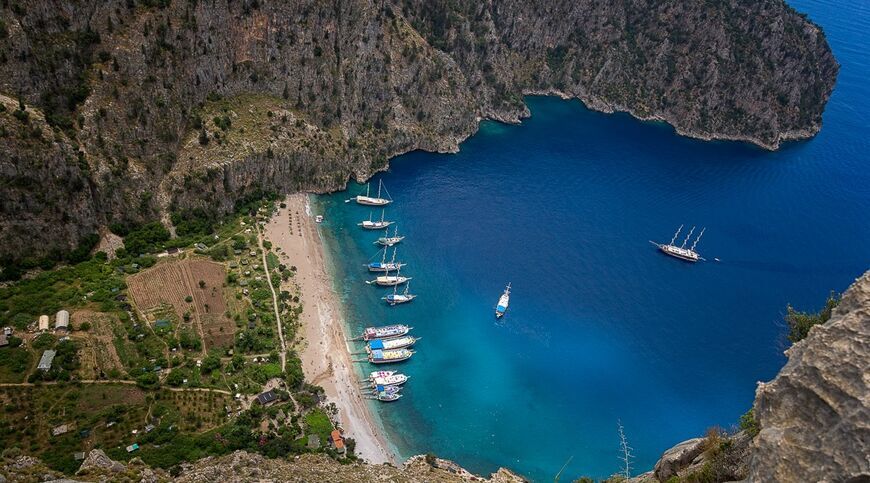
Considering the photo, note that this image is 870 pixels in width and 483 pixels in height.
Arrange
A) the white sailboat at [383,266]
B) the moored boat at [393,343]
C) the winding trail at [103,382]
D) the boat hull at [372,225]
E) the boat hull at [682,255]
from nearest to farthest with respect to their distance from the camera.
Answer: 1. the winding trail at [103,382]
2. the moored boat at [393,343]
3. the white sailboat at [383,266]
4. the boat hull at [372,225]
5. the boat hull at [682,255]

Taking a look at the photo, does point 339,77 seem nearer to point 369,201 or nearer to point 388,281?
point 369,201

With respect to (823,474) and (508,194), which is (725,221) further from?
(823,474)

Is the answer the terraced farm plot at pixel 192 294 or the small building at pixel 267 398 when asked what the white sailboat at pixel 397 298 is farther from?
the small building at pixel 267 398

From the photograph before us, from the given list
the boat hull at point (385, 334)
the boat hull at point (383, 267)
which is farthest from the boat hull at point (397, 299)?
the boat hull at point (385, 334)

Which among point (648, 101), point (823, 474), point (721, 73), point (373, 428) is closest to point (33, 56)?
point (373, 428)

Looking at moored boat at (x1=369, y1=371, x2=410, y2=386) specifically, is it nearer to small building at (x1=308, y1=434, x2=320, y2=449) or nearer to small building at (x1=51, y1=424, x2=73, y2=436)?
small building at (x1=308, y1=434, x2=320, y2=449)

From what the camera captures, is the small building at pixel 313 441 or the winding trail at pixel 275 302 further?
the winding trail at pixel 275 302
